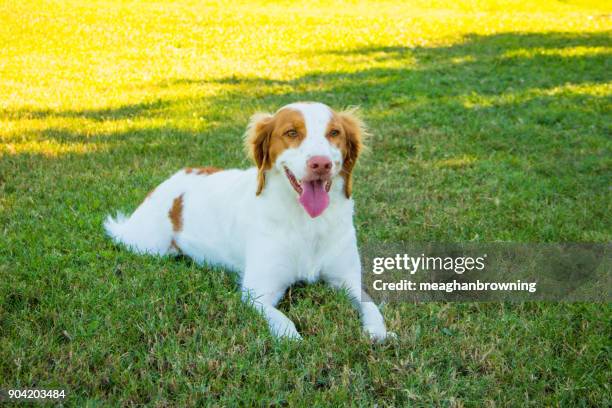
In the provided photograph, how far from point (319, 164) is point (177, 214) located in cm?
163

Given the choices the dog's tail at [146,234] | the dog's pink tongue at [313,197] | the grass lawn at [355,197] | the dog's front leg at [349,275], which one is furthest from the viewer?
the dog's tail at [146,234]

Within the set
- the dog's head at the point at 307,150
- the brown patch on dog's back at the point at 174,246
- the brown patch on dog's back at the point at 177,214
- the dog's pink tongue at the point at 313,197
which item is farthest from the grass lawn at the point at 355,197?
the dog's head at the point at 307,150

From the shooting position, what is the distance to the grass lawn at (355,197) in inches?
121

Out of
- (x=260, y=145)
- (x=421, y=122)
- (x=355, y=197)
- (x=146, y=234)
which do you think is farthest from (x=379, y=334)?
(x=421, y=122)

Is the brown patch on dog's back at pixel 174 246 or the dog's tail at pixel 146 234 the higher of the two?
the dog's tail at pixel 146 234

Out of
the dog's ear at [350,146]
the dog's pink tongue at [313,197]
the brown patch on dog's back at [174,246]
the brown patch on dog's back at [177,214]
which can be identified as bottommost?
the brown patch on dog's back at [174,246]

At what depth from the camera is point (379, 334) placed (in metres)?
3.47

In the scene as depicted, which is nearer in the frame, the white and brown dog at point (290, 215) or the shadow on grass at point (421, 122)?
the white and brown dog at point (290, 215)

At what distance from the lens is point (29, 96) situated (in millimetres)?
9328

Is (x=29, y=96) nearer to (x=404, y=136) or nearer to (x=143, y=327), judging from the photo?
(x=404, y=136)

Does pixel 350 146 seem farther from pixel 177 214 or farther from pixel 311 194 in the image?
pixel 177 214

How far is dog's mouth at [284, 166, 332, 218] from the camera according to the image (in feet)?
12.2

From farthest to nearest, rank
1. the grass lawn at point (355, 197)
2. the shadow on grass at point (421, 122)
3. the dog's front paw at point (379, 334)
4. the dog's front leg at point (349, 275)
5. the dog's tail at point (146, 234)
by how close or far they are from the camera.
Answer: the shadow on grass at point (421, 122), the dog's tail at point (146, 234), the dog's front leg at point (349, 275), the dog's front paw at point (379, 334), the grass lawn at point (355, 197)

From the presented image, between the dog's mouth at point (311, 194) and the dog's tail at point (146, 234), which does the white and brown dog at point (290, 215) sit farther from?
the dog's tail at point (146, 234)
